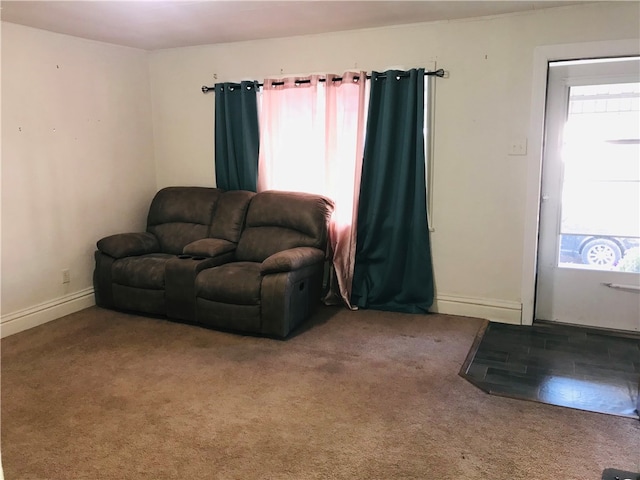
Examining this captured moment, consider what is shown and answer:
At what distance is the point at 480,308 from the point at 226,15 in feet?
9.23

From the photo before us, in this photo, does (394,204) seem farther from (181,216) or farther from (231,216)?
(181,216)

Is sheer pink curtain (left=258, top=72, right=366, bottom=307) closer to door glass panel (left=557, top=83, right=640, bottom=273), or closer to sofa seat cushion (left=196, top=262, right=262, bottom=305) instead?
sofa seat cushion (left=196, top=262, right=262, bottom=305)

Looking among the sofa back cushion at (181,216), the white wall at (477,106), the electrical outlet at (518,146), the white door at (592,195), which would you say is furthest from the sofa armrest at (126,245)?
the white door at (592,195)

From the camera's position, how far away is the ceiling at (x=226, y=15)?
318cm

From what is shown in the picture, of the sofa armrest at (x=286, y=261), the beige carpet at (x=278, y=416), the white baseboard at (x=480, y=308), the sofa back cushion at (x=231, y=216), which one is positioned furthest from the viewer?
the sofa back cushion at (x=231, y=216)

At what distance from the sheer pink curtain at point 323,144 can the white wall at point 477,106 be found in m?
0.17

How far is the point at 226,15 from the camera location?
3.43m

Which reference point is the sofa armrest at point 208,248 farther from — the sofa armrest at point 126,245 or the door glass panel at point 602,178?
the door glass panel at point 602,178

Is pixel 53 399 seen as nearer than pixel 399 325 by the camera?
Yes

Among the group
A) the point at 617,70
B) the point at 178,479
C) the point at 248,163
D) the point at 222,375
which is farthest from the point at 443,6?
the point at 178,479

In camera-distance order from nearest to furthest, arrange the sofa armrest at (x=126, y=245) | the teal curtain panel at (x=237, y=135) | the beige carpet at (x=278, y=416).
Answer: the beige carpet at (x=278, y=416) < the sofa armrest at (x=126, y=245) < the teal curtain panel at (x=237, y=135)

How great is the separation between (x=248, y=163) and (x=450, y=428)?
286cm

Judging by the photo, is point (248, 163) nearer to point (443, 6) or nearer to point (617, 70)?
point (443, 6)

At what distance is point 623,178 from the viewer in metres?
3.42
